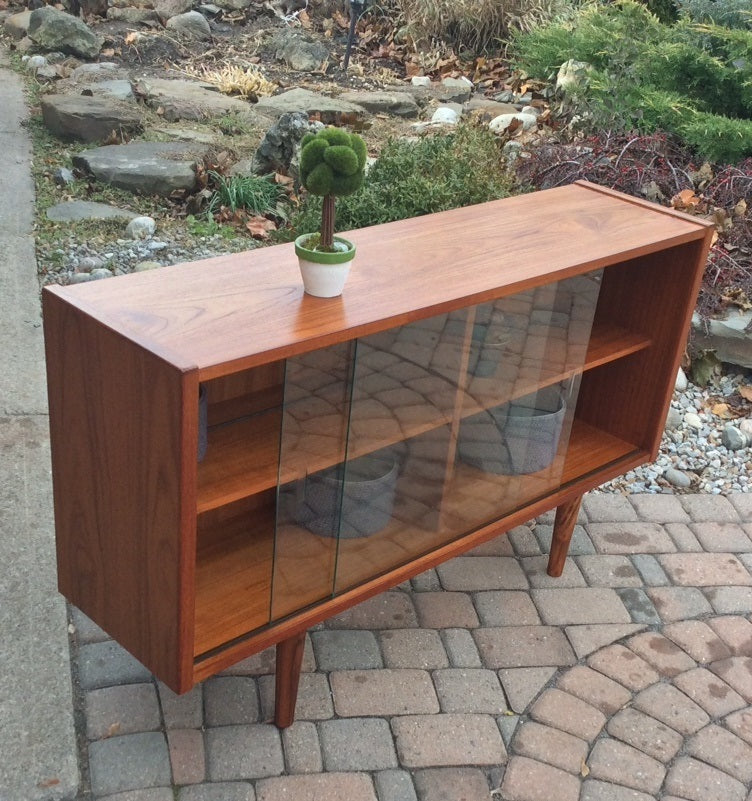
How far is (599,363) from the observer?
130 inches

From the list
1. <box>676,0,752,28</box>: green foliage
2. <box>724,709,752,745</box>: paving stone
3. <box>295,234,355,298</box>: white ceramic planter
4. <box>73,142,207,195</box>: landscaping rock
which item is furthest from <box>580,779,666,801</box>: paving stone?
<box>676,0,752,28</box>: green foliage

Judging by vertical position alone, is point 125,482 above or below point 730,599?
above

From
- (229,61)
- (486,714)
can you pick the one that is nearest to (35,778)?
(486,714)

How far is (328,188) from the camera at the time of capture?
241 centimetres

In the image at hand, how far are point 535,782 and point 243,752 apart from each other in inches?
31.6

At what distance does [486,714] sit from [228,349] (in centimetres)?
149

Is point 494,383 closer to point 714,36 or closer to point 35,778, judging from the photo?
point 35,778

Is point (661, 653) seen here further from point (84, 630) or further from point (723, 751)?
point (84, 630)

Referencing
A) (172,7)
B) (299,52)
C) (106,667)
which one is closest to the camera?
(106,667)

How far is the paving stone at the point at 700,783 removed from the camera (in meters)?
2.85

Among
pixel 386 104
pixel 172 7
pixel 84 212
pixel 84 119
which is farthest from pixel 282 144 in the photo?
pixel 172 7

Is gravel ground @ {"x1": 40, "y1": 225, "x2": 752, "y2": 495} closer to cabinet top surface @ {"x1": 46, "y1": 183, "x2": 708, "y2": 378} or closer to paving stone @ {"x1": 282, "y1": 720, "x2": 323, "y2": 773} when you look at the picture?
cabinet top surface @ {"x1": 46, "y1": 183, "x2": 708, "y2": 378}

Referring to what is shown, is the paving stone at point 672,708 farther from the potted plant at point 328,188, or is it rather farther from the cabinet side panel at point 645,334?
the potted plant at point 328,188

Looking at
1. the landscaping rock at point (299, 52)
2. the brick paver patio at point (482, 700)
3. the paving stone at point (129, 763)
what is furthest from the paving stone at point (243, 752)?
the landscaping rock at point (299, 52)
